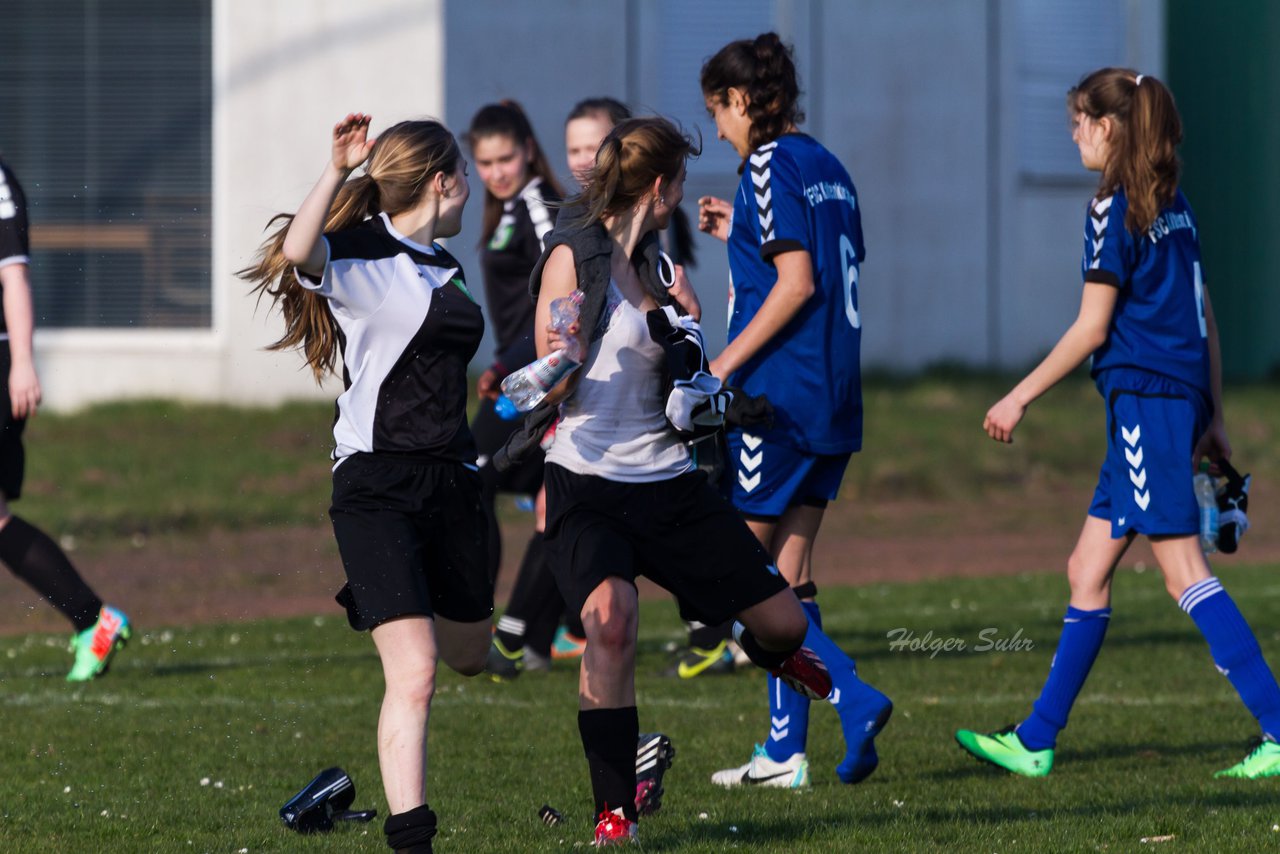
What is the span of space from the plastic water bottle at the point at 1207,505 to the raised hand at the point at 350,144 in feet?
9.61

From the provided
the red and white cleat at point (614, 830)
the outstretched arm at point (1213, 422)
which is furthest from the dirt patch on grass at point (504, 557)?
the red and white cleat at point (614, 830)

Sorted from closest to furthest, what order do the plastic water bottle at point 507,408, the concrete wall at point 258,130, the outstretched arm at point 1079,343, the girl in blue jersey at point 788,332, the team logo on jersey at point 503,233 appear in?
the plastic water bottle at point 507,408 < the girl in blue jersey at point 788,332 < the outstretched arm at point 1079,343 < the team logo on jersey at point 503,233 < the concrete wall at point 258,130

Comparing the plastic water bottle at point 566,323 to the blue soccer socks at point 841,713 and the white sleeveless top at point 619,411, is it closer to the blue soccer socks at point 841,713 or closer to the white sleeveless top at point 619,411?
the white sleeveless top at point 619,411

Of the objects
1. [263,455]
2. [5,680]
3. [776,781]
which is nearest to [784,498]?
[776,781]

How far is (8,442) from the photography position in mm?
7348

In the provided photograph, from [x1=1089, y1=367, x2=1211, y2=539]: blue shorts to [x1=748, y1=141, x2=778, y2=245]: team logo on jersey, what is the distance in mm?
1193

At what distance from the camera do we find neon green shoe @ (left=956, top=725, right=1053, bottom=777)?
19.4ft

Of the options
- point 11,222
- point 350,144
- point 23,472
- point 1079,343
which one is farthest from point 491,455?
point 350,144

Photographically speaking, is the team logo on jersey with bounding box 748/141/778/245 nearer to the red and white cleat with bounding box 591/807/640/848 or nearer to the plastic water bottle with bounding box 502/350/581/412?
the plastic water bottle with bounding box 502/350/581/412

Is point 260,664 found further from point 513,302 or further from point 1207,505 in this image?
point 1207,505

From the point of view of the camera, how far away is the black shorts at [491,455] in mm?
8070

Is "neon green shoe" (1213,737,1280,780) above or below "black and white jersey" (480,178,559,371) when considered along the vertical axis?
below

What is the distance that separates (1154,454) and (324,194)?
2.79 m

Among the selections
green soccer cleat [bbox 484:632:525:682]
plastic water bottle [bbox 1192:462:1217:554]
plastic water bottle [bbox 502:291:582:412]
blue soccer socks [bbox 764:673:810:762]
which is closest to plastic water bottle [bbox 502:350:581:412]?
plastic water bottle [bbox 502:291:582:412]
